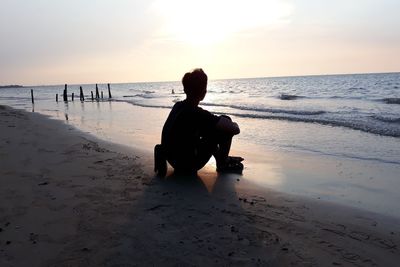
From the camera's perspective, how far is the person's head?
213 inches

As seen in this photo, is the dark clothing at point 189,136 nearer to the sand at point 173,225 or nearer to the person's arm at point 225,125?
the person's arm at point 225,125

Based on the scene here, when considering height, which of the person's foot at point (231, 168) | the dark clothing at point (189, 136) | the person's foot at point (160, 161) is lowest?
the person's foot at point (231, 168)

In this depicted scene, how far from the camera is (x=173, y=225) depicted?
380 centimetres

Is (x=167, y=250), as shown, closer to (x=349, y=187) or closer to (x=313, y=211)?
(x=313, y=211)

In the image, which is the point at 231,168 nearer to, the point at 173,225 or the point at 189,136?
the point at 189,136

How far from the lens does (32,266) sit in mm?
2955

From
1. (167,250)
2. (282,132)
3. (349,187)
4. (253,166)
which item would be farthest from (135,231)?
(282,132)

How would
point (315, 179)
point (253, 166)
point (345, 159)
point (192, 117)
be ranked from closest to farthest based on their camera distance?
point (192, 117) < point (315, 179) < point (253, 166) < point (345, 159)

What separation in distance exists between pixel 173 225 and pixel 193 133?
6.63ft

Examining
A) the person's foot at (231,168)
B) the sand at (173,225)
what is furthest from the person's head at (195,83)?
the person's foot at (231,168)

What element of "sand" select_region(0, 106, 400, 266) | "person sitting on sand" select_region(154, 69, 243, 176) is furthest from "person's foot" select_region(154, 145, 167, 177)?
"sand" select_region(0, 106, 400, 266)

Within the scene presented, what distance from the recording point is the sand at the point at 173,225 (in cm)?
313

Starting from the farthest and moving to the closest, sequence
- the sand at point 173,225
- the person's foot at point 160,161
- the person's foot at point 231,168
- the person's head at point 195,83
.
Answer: the person's foot at point 231,168 → the person's foot at point 160,161 → the person's head at point 195,83 → the sand at point 173,225

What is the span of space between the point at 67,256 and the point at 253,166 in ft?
15.2
